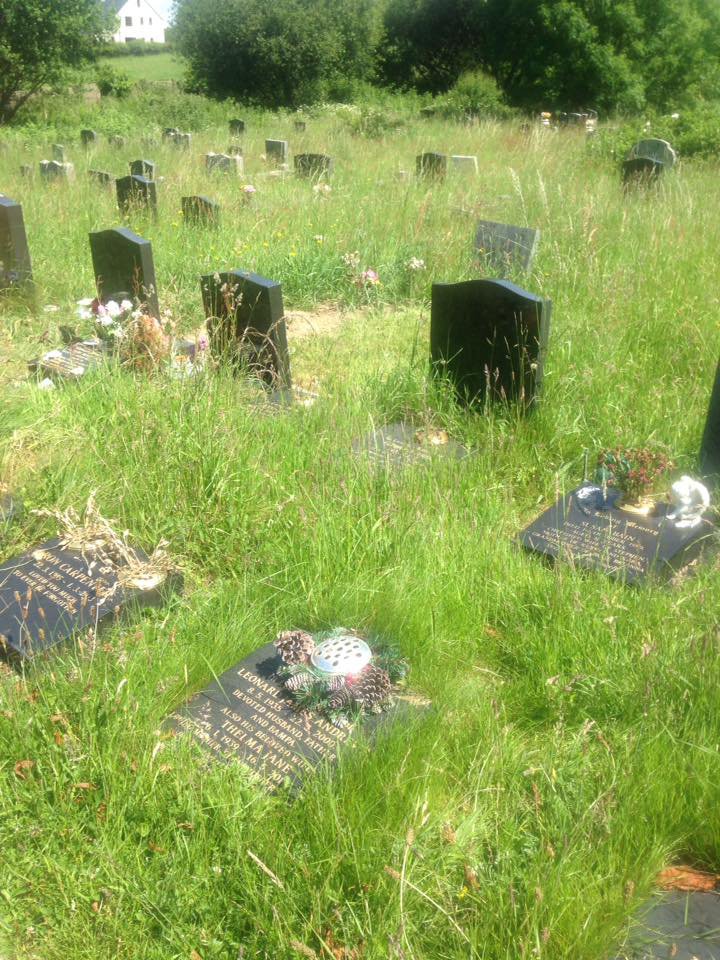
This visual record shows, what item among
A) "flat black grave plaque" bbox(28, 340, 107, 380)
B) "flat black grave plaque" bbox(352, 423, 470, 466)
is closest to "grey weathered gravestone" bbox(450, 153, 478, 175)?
"flat black grave plaque" bbox(28, 340, 107, 380)

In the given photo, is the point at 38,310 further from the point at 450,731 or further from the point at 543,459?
the point at 450,731

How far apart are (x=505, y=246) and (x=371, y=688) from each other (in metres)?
5.28

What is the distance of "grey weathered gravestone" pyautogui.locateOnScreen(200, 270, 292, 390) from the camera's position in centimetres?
545

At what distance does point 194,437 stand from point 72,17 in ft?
89.3

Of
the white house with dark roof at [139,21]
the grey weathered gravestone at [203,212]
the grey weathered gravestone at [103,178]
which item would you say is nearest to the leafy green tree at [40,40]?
the grey weathered gravestone at [103,178]

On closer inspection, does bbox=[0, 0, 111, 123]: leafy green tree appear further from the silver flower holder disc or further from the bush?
the silver flower holder disc

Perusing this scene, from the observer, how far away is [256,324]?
5680 millimetres

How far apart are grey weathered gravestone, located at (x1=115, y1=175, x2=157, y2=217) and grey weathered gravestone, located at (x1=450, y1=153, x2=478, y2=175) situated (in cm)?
550

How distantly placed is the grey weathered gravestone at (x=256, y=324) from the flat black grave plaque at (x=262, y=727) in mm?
2731

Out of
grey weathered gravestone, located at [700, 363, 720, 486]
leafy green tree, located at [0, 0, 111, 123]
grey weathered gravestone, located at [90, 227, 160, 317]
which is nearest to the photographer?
grey weathered gravestone, located at [700, 363, 720, 486]

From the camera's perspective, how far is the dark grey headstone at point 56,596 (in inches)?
128

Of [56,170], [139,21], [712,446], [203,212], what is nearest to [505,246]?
[203,212]

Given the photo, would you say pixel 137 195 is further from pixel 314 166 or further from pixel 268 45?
pixel 268 45

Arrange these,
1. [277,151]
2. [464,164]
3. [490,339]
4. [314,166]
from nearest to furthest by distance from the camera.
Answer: [490,339] → [314,166] → [464,164] → [277,151]
